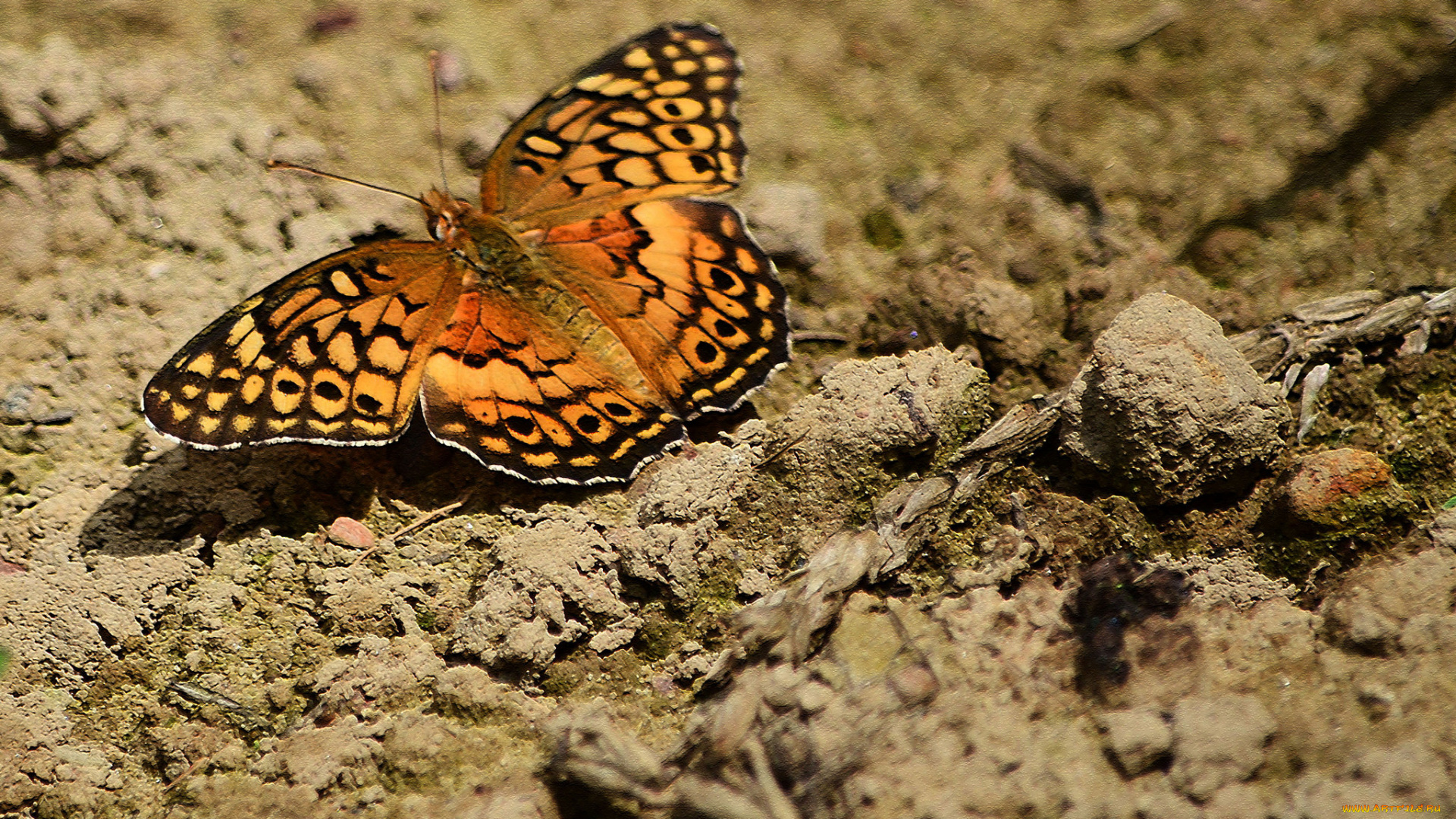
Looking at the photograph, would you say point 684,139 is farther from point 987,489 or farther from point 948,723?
point 948,723

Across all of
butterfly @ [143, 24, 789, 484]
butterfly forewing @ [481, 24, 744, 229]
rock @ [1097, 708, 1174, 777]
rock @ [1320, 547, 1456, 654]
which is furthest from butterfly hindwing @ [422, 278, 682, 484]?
rock @ [1320, 547, 1456, 654]

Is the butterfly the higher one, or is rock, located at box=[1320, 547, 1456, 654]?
the butterfly

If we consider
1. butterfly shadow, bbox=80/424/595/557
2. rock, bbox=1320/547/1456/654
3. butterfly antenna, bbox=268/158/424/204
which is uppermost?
butterfly antenna, bbox=268/158/424/204

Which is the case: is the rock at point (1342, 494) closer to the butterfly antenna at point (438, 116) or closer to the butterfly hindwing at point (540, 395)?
the butterfly hindwing at point (540, 395)

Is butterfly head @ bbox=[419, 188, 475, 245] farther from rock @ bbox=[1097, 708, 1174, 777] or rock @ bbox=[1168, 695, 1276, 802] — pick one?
rock @ bbox=[1168, 695, 1276, 802]

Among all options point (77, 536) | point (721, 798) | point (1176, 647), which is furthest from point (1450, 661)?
point (77, 536)

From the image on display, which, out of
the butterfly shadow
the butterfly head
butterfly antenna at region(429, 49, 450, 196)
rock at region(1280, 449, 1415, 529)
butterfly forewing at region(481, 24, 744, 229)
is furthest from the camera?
butterfly antenna at region(429, 49, 450, 196)
